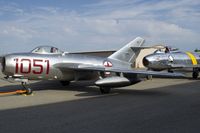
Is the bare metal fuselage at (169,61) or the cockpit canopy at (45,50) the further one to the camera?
the bare metal fuselage at (169,61)

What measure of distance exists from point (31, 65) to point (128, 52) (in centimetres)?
584

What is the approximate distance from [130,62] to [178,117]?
8916mm

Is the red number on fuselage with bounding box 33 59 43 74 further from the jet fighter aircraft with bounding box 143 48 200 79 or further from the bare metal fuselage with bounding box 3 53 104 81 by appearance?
the jet fighter aircraft with bounding box 143 48 200 79

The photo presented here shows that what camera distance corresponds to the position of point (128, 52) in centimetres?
1549

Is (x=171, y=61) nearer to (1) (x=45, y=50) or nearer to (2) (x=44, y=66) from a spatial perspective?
(1) (x=45, y=50)

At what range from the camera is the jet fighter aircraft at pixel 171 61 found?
795 inches


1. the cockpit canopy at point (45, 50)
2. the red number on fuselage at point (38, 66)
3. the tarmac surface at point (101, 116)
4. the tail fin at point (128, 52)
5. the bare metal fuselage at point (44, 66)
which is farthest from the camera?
the tail fin at point (128, 52)

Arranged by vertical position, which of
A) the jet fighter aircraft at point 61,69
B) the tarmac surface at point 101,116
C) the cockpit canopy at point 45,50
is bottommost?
the tarmac surface at point 101,116

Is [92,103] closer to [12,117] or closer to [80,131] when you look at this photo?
[12,117]

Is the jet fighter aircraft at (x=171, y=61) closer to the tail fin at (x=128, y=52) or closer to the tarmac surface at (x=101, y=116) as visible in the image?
the tail fin at (x=128, y=52)

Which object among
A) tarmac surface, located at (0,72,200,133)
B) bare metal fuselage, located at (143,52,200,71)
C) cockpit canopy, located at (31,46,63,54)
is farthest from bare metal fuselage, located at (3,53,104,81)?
bare metal fuselage, located at (143,52,200,71)

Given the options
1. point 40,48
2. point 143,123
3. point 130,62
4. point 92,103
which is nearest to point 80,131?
point 143,123

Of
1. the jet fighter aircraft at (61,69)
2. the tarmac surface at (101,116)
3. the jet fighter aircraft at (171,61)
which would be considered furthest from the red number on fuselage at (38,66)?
the jet fighter aircraft at (171,61)

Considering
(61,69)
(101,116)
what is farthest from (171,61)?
(101,116)
